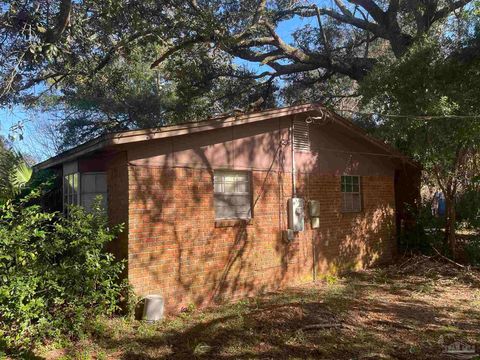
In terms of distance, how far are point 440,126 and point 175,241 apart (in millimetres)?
6358

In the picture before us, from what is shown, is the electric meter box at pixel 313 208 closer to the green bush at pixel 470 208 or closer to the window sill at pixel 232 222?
the window sill at pixel 232 222

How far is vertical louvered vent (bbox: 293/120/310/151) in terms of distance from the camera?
10.1 metres

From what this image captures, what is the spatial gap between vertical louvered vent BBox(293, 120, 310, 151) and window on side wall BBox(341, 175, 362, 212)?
5.83 ft

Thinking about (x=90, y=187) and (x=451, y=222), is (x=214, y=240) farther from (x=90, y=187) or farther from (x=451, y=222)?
(x=451, y=222)

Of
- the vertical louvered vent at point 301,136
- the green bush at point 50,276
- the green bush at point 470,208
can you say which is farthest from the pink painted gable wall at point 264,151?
the green bush at point 470,208

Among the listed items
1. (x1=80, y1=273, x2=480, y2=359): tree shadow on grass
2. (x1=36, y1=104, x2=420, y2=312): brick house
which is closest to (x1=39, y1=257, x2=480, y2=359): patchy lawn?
(x1=80, y1=273, x2=480, y2=359): tree shadow on grass

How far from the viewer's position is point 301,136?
33.6ft

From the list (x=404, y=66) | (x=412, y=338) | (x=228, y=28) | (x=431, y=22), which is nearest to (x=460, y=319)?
(x=412, y=338)

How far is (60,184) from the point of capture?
359 inches

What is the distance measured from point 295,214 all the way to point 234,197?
161cm

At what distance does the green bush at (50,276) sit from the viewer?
5676mm

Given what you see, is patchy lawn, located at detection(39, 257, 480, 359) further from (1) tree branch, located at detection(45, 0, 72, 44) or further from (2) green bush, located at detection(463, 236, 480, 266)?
(1) tree branch, located at detection(45, 0, 72, 44)

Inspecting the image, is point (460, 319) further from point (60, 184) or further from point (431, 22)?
point (431, 22)

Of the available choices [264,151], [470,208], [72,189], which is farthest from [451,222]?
[72,189]
